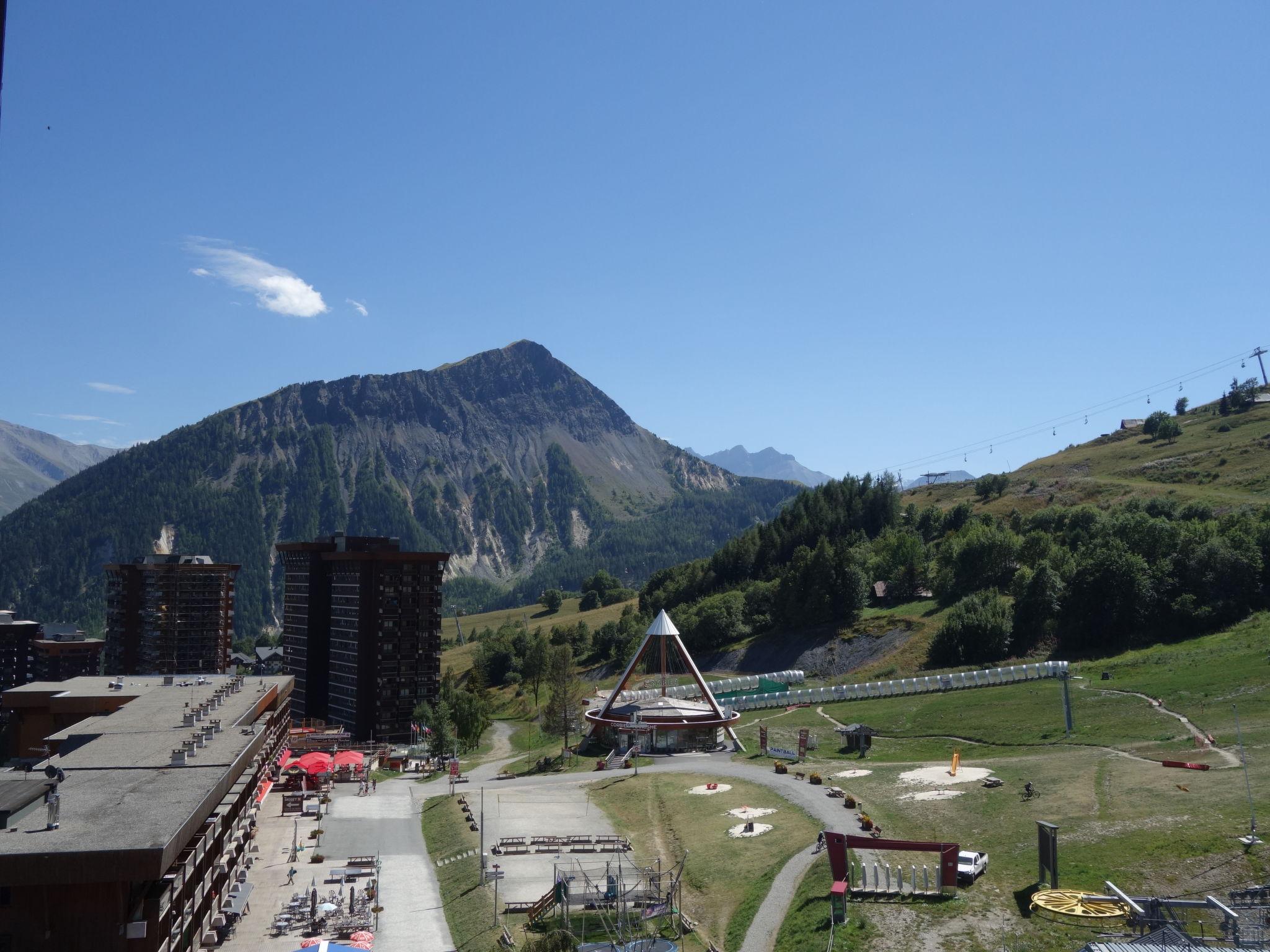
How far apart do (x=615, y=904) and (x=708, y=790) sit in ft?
67.7

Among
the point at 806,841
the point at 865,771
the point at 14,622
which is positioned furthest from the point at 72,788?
the point at 14,622

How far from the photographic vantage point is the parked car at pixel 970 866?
36906mm

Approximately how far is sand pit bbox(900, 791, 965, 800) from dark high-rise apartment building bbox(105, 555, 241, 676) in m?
136

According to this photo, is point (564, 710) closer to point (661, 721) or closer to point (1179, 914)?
point (661, 721)

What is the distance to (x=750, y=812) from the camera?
52.9 metres

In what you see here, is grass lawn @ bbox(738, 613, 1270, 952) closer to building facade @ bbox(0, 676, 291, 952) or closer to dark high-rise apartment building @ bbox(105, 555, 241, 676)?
building facade @ bbox(0, 676, 291, 952)

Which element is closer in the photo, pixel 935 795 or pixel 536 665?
pixel 935 795

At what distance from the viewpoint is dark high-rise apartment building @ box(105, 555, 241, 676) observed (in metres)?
157

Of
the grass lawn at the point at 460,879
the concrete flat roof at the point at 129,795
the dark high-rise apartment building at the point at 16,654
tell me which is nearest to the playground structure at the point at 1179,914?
the grass lawn at the point at 460,879

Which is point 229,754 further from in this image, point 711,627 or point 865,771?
point 711,627

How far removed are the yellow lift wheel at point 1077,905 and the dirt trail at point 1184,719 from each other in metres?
18.9

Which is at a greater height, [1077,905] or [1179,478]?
[1179,478]

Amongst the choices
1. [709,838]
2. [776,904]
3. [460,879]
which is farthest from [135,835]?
[709,838]

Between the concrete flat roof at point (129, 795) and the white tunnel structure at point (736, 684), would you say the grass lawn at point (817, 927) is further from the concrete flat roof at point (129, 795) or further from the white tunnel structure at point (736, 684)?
the white tunnel structure at point (736, 684)
